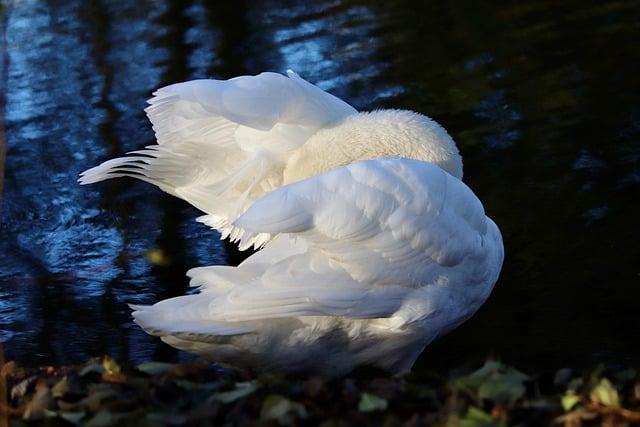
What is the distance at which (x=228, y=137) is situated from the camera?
18.7ft

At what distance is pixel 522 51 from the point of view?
10.0 m

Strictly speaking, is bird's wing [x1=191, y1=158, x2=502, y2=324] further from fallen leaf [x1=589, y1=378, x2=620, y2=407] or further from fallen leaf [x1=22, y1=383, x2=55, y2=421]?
fallen leaf [x1=589, y1=378, x2=620, y2=407]

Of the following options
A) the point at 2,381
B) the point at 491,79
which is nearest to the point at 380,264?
the point at 2,381

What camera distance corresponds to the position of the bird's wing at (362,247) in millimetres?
4449

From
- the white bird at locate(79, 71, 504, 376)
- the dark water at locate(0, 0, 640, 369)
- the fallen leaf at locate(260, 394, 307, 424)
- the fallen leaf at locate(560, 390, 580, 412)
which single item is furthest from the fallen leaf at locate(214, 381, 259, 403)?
the dark water at locate(0, 0, 640, 369)

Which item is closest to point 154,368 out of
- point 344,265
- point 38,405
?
point 38,405

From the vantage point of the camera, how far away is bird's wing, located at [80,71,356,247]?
5.24m

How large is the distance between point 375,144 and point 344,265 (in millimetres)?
907

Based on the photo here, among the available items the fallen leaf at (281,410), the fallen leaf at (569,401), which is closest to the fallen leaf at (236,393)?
the fallen leaf at (281,410)

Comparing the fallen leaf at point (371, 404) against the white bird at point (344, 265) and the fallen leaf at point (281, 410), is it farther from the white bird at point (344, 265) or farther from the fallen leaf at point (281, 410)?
the white bird at point (344, 265)

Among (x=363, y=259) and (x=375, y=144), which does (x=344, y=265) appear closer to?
(x=363, y=259)

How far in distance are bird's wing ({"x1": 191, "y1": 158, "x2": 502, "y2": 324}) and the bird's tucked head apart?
1.45ft

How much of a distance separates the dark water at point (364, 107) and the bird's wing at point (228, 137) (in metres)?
0.80

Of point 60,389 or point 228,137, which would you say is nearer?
point 60,389
